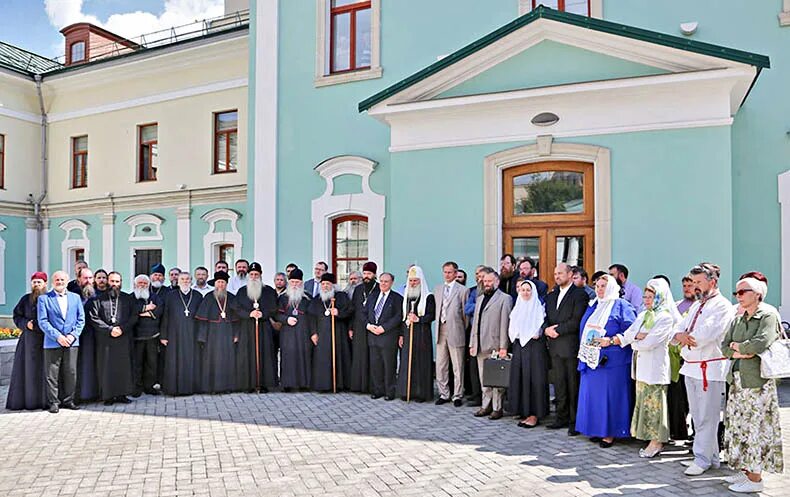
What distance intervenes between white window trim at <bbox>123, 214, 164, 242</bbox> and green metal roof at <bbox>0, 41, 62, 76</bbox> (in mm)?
5496

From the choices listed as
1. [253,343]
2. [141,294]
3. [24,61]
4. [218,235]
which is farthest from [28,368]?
[24,61]

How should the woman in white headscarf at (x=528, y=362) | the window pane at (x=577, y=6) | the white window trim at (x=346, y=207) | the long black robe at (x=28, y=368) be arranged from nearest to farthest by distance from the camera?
the woman in white headscarf at (x=528, y=362)
the long black robe at (x=28, y=368)
the window pane at (x=577, y=6)
the white window trim at (x=346, y=207)

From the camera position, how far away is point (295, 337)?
9906 mm

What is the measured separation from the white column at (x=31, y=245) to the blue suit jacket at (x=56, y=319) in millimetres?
13335

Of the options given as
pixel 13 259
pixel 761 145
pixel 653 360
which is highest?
pixel 761 145

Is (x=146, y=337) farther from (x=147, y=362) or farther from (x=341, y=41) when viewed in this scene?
(x=341, y=41)

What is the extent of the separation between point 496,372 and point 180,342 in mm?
4385

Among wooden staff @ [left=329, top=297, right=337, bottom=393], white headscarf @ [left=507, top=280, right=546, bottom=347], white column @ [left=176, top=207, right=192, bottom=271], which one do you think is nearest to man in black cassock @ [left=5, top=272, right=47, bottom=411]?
wooden staff @ [left=329, top=297, right=337, bottom=393]

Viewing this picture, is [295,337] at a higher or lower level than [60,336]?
lower

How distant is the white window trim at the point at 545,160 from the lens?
9.71 m

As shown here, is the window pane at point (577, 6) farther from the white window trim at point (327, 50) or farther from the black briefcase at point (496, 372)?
the black briefcase at point (496, 372)

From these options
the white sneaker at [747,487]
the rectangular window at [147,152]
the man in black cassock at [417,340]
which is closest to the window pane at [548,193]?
the man in black cassock at [417,340]

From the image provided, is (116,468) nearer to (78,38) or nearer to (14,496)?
(14,496)

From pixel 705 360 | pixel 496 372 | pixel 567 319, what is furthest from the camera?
pixel 496 372
